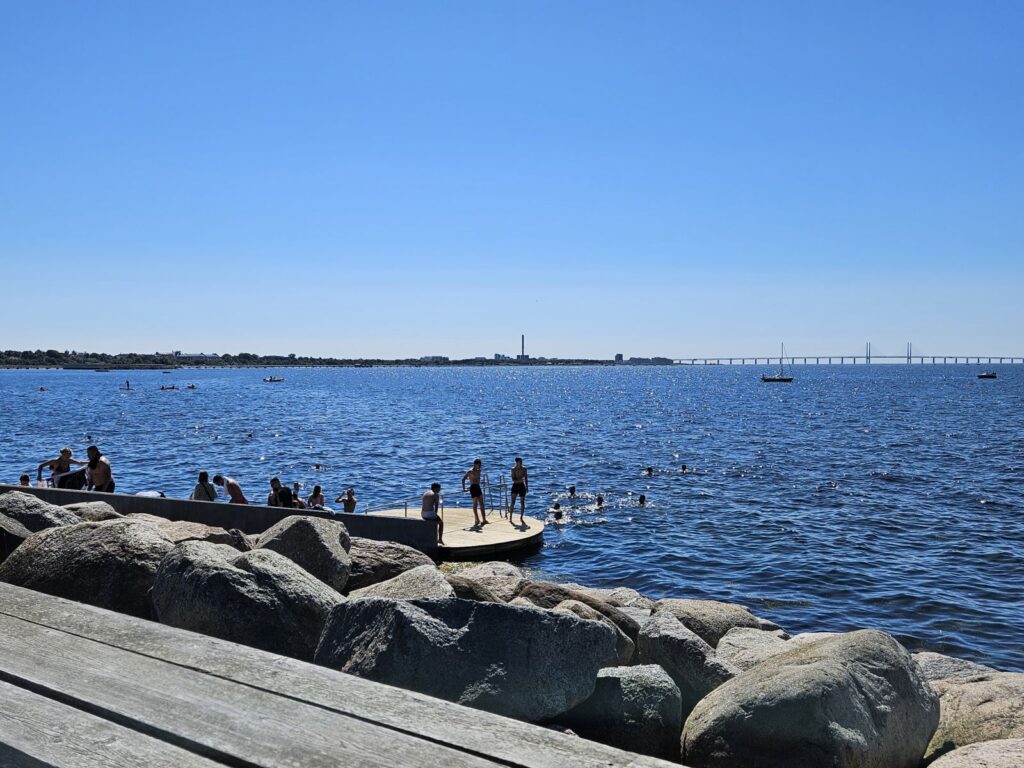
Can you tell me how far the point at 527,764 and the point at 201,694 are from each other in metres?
1.01

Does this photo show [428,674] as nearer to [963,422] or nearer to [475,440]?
[475,440]

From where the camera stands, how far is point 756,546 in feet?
73.3

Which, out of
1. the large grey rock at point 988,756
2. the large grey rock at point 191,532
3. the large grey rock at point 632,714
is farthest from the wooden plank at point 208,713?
the large grey rock at point 191,532

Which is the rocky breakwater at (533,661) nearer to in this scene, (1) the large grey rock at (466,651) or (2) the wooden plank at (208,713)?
(1) the large grey rock at (466,651)

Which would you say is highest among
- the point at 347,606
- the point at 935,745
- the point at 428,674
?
the point at 347,606

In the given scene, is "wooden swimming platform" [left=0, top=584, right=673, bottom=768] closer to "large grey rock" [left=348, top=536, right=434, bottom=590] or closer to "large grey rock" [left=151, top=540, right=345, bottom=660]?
"large grey rock" [left=151, top=540, right=345, bottom=660]

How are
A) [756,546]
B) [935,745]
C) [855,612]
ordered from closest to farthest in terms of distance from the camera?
[935,745] → [855,612] → [756,546]

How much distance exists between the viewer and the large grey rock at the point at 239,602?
Answer: 205 inches

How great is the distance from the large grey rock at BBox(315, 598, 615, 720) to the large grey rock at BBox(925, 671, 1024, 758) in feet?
11.1

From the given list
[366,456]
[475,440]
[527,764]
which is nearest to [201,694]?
[527,764]

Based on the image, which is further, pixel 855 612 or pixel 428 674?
pixel 855 612

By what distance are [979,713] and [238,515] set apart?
12600 millimetres

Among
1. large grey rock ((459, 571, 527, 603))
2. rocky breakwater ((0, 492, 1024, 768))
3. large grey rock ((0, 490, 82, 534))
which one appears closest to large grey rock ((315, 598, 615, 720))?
rocky breakwater ((0, 492, 1024, 768))

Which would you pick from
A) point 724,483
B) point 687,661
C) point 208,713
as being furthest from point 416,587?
point 724,483
